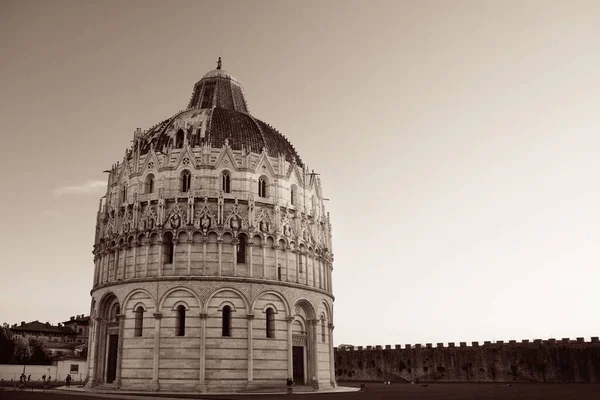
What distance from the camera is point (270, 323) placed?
41469 mm

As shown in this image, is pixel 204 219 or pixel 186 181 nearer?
pixel 204 219

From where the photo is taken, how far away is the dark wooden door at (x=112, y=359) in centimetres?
4191

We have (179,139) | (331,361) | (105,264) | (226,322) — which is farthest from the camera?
(331,361)

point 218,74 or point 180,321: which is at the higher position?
point 218,74

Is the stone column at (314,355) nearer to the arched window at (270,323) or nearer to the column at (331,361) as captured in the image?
the column at (331,361)

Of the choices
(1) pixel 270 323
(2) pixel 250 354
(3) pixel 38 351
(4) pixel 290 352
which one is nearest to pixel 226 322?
(2) pixel 250 354

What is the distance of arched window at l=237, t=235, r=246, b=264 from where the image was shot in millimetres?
41906

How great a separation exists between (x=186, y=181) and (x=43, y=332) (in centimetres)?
7425

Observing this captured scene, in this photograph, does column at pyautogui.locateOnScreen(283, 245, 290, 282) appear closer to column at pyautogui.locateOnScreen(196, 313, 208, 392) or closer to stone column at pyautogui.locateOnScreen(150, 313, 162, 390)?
column at pyautogui.locateOnScreen(196, 313, 208, 392)

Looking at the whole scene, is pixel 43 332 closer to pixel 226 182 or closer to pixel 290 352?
pixel 226 182

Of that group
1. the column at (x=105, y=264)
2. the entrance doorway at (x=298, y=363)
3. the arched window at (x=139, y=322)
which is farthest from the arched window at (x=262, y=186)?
the column at (x=105, y=264)

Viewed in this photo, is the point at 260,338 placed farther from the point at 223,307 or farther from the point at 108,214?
the point at 108,214

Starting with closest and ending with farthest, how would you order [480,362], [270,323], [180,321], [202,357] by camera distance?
[202,357] → [180,321] → [270,323] → [480,362]

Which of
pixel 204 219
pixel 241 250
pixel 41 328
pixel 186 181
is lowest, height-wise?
pixel 41 328
